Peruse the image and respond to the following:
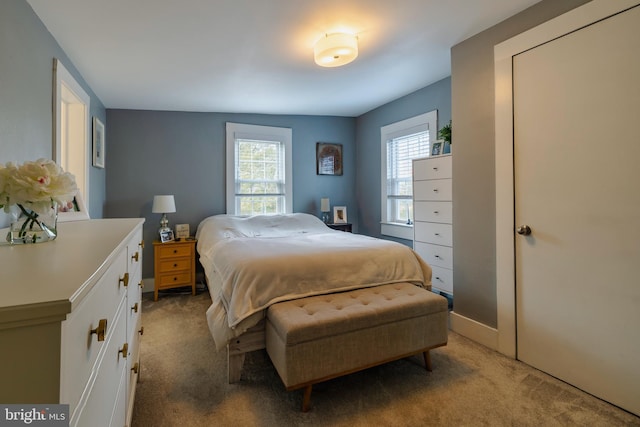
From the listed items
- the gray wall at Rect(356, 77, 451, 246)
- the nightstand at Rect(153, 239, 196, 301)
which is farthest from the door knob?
the nightstand at Rect(153, 239, 196, 301)

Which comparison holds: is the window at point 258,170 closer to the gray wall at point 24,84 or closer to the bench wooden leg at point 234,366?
the gray wall at point 24,84

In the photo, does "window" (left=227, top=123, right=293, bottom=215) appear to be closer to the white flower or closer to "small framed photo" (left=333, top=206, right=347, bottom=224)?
"small framed photo" (left=333, top=206, right=347, bottom=224)

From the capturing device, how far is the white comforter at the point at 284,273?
1.77 meters

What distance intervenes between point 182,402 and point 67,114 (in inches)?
102

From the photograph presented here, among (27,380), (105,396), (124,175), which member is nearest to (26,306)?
(27,380)

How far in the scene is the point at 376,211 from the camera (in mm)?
4211

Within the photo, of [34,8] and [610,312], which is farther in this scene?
[34,8]

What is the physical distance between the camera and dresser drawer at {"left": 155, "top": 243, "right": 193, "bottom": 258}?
3385mm

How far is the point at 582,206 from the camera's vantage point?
1.70 metres

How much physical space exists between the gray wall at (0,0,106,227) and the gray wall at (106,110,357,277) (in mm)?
1560

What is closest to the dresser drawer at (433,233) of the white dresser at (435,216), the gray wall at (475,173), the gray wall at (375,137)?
the white dresser at (435,216)

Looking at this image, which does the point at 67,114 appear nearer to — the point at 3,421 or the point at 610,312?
the point at 3,421

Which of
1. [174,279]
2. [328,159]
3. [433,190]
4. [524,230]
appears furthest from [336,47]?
[174,279]

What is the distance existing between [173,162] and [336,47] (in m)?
2.65
